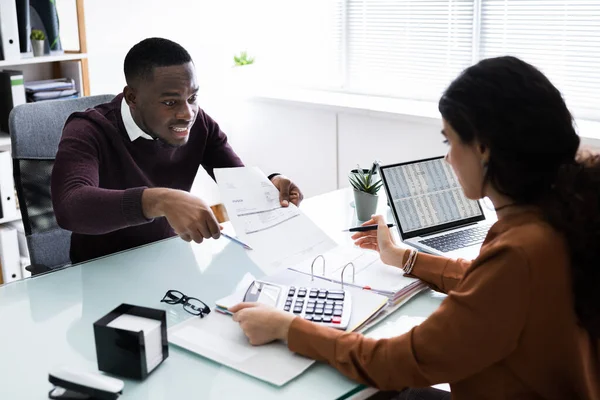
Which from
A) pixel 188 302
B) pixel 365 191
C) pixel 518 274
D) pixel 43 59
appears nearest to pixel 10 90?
pixel 43 59

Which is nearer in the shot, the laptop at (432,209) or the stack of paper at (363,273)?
the stack of paper at (363,273)

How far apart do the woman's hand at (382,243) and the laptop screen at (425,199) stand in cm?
11

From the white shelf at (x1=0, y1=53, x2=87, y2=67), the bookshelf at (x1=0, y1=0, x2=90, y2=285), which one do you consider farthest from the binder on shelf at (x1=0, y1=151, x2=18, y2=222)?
the white shelf at (x1=0, y1=53, x2=87, y2=67)

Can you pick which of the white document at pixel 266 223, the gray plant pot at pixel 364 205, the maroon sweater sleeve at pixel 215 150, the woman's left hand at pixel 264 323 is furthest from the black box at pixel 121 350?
the maroon sweater sleeve at pixel 215 150

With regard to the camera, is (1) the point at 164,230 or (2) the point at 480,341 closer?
(2) the point at 480,341

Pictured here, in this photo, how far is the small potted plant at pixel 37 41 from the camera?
9.84ft

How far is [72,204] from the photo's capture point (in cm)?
161

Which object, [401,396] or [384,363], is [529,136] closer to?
[384,363]

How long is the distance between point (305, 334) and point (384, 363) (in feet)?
0.50

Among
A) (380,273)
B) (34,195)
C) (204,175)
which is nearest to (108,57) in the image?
(204,175)

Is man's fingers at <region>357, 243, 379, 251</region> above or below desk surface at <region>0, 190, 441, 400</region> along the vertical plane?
above

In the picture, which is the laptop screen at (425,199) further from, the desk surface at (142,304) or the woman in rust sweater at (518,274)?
the woman in rust sweater at (518,274)

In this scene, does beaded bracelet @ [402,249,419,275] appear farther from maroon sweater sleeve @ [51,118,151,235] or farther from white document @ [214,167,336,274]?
maroon sweater sleeve @ [51,118,151,235]

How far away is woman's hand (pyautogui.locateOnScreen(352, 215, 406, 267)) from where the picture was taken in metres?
1.54
